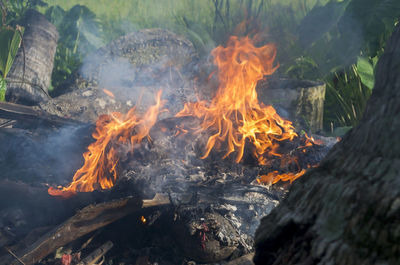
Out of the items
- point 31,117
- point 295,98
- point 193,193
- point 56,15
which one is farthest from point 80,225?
point 56,15

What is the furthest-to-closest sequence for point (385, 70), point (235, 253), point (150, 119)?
point (150, 119), point (235, 253), point (385, 70)

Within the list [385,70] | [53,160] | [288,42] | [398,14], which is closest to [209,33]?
[288,42]

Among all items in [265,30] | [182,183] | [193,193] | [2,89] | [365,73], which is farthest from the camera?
[265,30]

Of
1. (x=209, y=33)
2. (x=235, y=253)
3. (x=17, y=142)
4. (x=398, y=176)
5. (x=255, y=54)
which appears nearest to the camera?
(x=398, y=176)

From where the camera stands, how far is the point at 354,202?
4.56ft

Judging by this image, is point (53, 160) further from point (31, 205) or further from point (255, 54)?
point (255, 54)

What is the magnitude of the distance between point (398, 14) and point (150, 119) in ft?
15.0

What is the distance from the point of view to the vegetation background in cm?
815

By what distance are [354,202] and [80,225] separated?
10.9ft

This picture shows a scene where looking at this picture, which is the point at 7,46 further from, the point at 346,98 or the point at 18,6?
the point at 346,98

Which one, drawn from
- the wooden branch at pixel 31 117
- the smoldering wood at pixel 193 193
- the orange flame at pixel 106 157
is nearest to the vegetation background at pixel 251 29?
the wooden branch at pixel 31 117

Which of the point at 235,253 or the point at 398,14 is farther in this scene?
the point at 398,14

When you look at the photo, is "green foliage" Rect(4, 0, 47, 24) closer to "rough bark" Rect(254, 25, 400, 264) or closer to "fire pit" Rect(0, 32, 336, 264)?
"fire pit" Rect(0, 32, 336, 264)

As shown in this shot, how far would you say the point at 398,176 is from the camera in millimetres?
1288
